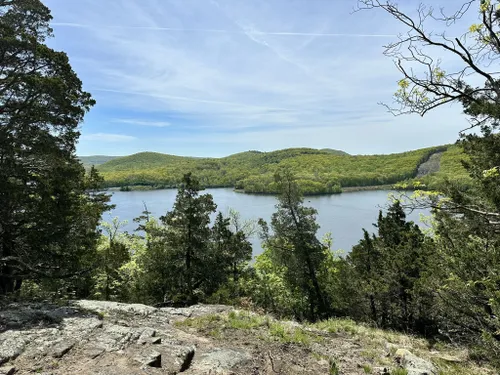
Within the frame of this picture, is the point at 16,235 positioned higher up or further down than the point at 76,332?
higher up

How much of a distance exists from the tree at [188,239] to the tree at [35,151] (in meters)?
4.99

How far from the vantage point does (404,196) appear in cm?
470

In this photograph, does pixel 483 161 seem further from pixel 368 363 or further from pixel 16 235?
pixel 16 235

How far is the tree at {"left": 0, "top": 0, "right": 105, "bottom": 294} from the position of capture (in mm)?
8727

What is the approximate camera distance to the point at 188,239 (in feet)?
51.2

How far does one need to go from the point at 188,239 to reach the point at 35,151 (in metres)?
8.02

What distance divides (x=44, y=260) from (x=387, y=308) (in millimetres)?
15587

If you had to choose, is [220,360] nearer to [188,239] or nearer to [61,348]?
[61,348]

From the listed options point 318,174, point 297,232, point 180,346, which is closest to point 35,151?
point 180,346

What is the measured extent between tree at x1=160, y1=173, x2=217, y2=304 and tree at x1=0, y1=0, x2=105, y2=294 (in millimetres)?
4990

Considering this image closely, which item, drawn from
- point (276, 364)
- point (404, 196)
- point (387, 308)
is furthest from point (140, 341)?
point (387, 308)

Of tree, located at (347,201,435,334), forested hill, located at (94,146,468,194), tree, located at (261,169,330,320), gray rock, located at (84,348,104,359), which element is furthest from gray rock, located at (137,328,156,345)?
forested hill, located at (94,146,468,194)

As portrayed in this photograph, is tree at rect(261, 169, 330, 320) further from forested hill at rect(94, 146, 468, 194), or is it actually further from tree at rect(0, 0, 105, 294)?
forested hill at rect(94, 146, 468, 194)

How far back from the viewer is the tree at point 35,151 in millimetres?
8727
